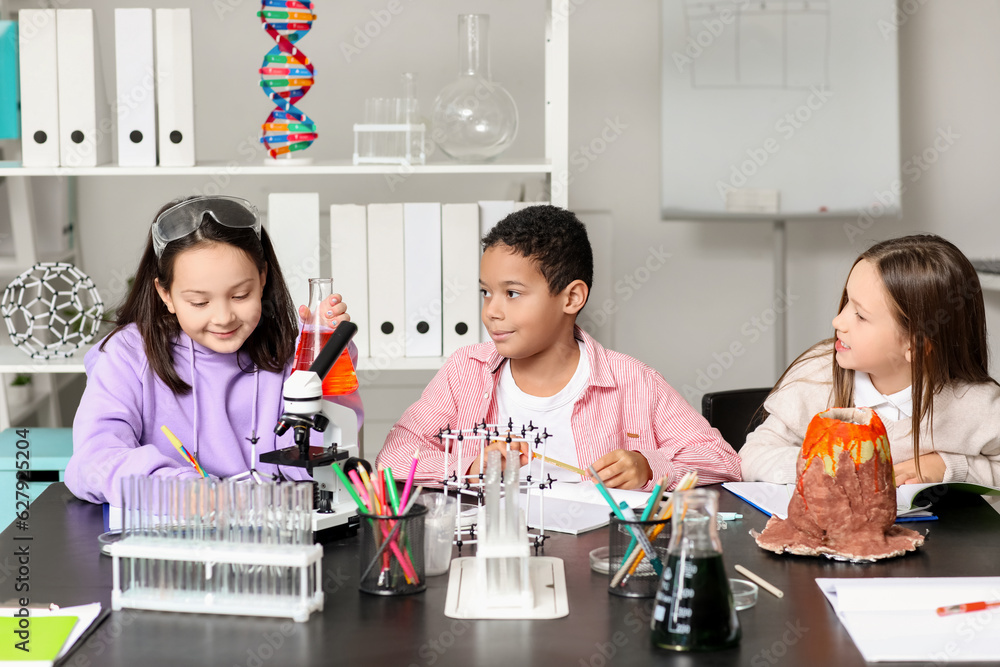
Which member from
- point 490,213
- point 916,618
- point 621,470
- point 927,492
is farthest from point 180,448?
point 490,213

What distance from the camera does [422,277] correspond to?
261 cm

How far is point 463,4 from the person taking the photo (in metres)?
3.31

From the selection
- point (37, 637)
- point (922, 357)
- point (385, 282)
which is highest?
point (385, 282)

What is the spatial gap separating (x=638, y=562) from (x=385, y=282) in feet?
5.19

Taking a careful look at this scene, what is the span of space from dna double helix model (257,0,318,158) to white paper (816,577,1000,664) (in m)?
1.86

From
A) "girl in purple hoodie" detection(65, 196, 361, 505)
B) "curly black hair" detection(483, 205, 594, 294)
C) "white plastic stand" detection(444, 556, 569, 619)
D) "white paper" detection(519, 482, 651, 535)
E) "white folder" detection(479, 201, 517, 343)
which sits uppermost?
"white folder" detection(479, 201, 517, 343)

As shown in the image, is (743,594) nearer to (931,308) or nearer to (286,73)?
(931,308)

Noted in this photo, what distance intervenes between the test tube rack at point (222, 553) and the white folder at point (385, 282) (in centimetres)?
146

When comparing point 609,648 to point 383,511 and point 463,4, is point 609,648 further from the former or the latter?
point 463,4

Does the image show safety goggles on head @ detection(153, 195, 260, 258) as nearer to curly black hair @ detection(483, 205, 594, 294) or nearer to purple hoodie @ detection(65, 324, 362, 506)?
purple hoodie @ detection(65, 324, 362, 506)

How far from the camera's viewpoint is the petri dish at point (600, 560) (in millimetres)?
1200

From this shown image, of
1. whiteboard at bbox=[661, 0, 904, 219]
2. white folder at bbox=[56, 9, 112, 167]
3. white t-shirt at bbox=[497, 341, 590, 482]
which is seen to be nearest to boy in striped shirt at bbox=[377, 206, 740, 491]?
white t-shirt at bbox=[497, 341, 590, 482]

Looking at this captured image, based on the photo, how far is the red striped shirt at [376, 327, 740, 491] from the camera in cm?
177

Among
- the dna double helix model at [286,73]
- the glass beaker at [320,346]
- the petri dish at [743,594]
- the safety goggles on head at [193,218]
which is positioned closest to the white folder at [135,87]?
the dna double helix model at [286,73]
